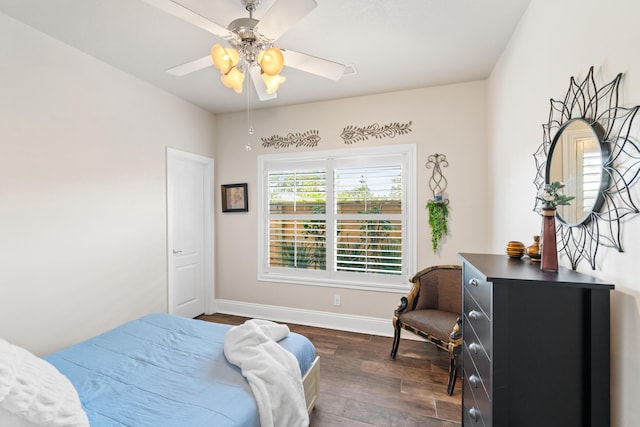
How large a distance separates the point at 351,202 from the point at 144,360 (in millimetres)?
2442

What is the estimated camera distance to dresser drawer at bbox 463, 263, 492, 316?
1.15 meters

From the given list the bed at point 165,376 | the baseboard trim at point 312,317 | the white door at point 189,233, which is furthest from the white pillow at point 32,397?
the baseboard trim at point 312,317

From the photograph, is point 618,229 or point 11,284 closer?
point 618,229

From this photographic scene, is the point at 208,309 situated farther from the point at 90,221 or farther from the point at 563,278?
the point at 563,278

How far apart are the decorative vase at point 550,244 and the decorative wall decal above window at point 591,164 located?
12 cm

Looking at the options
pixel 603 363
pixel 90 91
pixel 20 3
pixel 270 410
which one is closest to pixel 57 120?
pixel 90 91

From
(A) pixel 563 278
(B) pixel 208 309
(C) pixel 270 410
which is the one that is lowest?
(B) pixel 208 309

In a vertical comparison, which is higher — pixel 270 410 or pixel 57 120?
pixel 57 120

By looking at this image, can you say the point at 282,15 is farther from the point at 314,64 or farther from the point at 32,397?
the point at 32,397

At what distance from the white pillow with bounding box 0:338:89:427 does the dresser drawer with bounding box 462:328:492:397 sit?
60.8 inches

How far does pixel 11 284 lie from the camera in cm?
201

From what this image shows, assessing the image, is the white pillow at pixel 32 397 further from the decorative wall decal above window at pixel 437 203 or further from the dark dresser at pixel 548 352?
the decorative wall decal above window at pixel 437 203

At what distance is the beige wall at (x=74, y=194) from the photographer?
2.02m

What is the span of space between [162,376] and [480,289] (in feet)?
5.57
